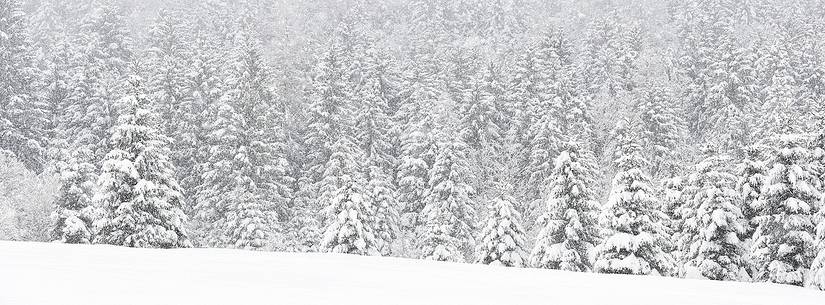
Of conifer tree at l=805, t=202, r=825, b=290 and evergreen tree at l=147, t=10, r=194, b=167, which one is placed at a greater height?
conifer tree at l=805, t=202, r=825, b=290

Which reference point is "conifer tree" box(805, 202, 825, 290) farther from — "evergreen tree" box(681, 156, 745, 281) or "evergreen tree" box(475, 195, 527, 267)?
"evergreen tree" box(475, 195, 527, 267)

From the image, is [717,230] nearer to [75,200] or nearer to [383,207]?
[383,207]

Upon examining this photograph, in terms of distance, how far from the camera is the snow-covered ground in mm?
7703

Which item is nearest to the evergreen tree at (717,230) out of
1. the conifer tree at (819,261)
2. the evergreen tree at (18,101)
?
the conifer tree at (819,261)

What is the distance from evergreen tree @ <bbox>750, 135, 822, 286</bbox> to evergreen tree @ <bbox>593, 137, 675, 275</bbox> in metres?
3.88

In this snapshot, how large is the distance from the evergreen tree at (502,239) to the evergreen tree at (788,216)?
10.3 meters

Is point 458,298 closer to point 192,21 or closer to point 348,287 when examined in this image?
point 348,287

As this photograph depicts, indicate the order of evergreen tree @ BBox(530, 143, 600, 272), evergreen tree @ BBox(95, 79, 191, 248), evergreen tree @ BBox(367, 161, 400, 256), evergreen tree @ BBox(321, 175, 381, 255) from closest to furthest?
evergreen tree @ BBox(95, 79, 191, 248)
evergreen tree @ BBox(530, 143, 600, 272)
evergreen tree @ BBox(321, 175, 381, 255)
evergreen tree @ BBox(367, 161, 400, 256)

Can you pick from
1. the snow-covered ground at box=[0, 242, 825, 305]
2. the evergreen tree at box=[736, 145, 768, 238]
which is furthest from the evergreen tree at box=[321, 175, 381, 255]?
the snow-covered ground at box=[0, 242, 825, 305]

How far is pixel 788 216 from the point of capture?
22.2 meters

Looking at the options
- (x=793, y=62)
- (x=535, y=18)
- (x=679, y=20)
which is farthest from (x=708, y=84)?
(x=535, y=18)

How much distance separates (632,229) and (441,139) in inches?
972

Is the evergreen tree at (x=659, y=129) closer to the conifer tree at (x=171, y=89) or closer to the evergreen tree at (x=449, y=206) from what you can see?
the evergreen tree at (x=449, y=206)

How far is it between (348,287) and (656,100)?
51.8 m
